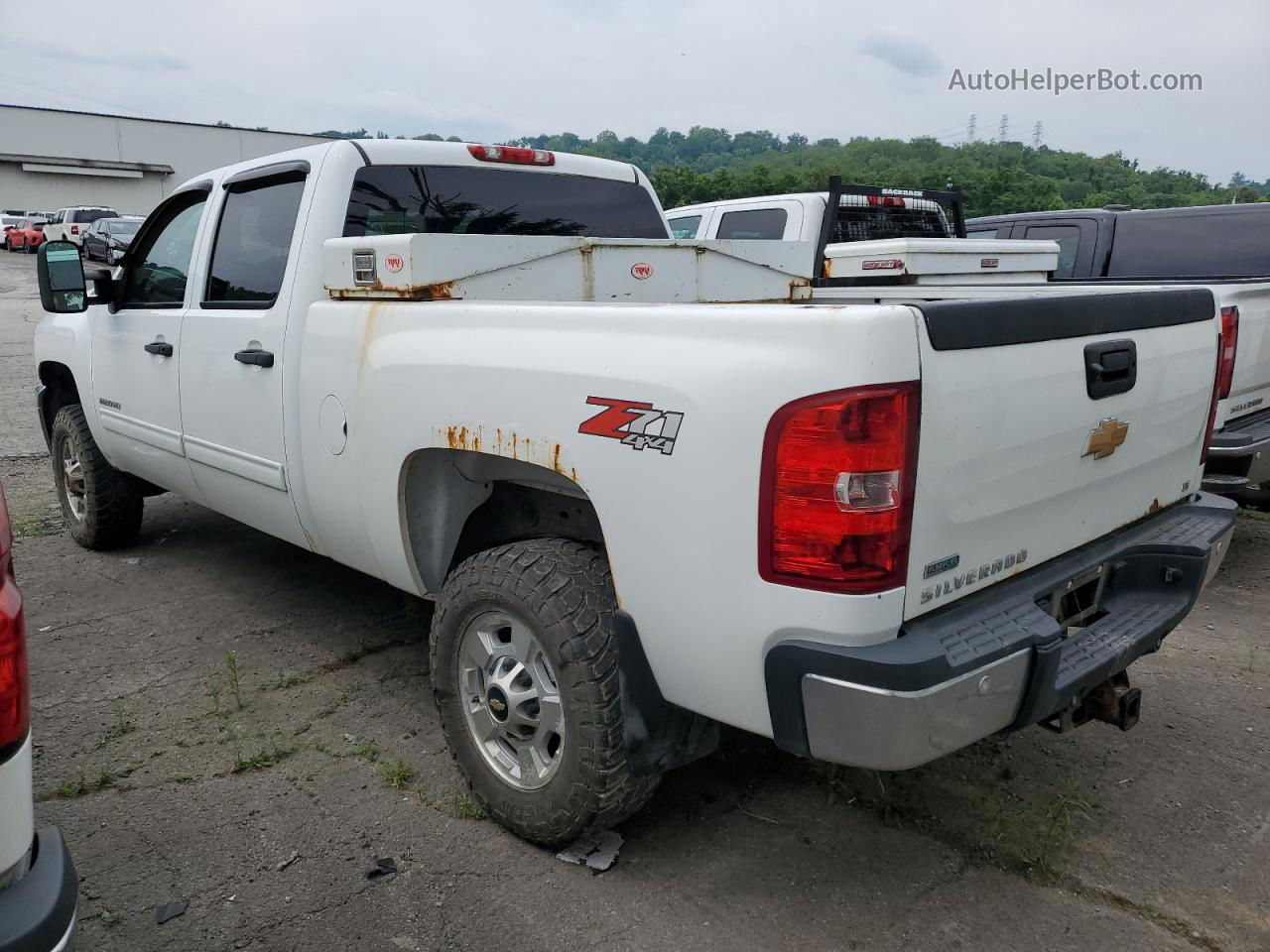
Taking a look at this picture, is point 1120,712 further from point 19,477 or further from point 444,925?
point 19,477

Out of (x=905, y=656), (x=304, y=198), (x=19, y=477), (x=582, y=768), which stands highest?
(x=304, y=198)

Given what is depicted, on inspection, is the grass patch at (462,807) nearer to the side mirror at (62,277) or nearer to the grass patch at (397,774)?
the grass patch at (397,774)

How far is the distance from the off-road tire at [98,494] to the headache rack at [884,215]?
4821mm

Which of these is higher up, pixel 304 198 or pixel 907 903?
pixel 304 198

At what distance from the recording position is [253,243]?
13.2ft

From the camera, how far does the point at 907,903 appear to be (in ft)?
8.75

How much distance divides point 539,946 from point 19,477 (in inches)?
269

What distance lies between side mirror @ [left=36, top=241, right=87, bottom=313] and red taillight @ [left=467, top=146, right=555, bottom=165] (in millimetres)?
1917

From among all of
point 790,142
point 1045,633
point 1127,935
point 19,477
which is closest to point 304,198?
point 1045,633

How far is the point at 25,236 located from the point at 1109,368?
40745 millimetres

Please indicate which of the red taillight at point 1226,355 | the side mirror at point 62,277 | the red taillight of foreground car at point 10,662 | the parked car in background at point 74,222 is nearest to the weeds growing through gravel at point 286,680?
the side mirror at point 62,277

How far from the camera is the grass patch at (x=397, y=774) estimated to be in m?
3.27

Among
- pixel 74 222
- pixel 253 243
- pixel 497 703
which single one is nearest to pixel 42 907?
pixel 497 703

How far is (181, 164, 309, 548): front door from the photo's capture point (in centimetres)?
373
